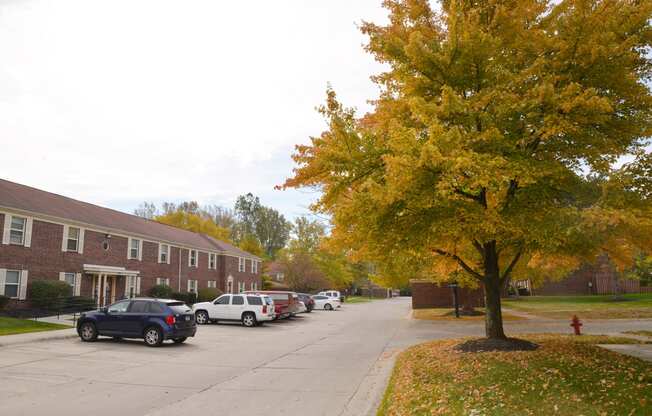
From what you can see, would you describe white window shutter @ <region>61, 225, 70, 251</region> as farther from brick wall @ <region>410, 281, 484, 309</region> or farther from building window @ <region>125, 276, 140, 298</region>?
brick wall @ <region>410, 281, 484, 309</region>

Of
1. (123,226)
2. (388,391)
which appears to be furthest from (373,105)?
(123,226)

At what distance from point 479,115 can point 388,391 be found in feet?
18.7

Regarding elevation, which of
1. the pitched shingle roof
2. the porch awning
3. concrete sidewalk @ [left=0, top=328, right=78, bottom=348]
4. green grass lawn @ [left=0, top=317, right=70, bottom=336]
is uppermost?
the pitched shingle roof

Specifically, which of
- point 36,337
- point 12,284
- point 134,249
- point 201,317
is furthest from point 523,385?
point 134,249

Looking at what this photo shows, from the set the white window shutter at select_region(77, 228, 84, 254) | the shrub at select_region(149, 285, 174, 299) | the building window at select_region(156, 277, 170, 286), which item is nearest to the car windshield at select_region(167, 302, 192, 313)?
the white window shutter at select_region(77, 228, 84, 254)

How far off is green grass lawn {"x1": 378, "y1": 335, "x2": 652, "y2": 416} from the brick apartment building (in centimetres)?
2037

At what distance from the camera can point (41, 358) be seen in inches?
495

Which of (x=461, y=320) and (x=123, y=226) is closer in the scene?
(x=461, y=320)

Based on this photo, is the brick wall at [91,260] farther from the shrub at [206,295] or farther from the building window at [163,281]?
the shrub at [206,295]

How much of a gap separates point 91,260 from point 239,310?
33.7 ft

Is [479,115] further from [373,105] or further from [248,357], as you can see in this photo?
[248,357]

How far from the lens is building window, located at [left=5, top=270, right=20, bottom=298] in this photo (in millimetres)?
22391

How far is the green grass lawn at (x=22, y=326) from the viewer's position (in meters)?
17.4

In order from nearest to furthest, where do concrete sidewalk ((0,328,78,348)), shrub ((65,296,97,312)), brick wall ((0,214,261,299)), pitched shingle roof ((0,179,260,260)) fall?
concrete sidewalk ((0,328,78,348)), brick wall ((0,214,261,299)), pitched shingle roof ((0,179,260,260)), shrub ((65,296,97,312))
